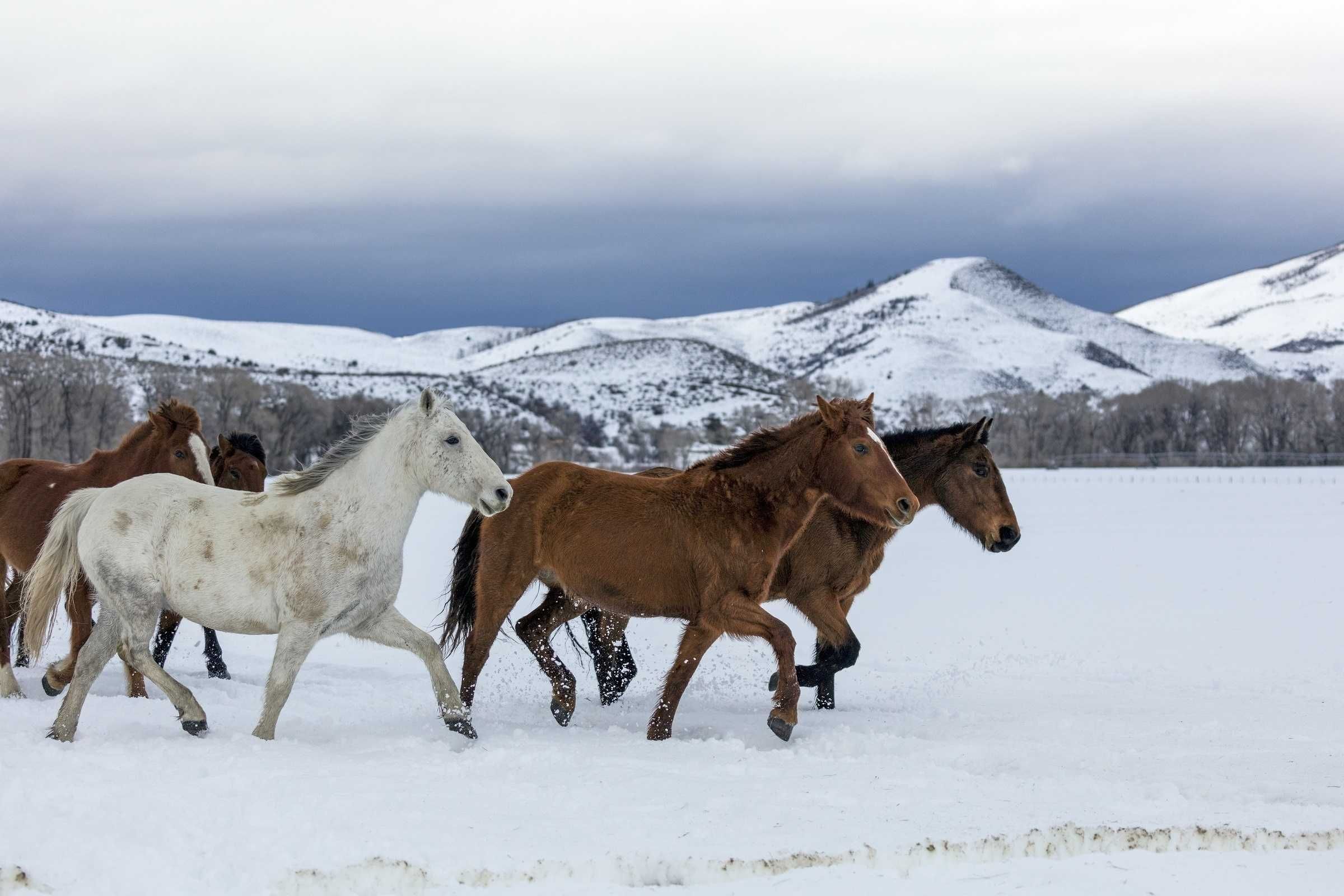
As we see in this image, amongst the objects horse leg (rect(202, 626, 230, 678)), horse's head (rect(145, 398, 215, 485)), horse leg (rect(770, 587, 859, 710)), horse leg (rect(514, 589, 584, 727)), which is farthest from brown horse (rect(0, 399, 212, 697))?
horse leg (rect(770, 587, 859, 710))

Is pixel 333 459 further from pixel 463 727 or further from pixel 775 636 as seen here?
pixel 775 636

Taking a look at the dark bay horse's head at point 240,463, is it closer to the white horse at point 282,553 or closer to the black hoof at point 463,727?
the white horse at point 282,553

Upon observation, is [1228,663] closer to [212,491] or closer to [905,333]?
[212,491]

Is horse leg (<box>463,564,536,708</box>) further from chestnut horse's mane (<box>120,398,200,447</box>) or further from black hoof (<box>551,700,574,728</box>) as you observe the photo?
chestnut horse's mane (<box>120,398,200,447</box>)

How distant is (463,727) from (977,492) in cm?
452

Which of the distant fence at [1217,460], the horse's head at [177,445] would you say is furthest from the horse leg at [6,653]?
the distant fence at [1217,460]

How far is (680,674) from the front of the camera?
6.60 meters

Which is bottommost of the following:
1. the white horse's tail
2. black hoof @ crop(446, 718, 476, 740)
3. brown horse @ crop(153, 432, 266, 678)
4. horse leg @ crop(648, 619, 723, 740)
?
black hoof @ crop(446, 718, 476, 740)

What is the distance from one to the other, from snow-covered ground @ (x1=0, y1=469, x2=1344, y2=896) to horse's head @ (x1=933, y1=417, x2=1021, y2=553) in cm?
128

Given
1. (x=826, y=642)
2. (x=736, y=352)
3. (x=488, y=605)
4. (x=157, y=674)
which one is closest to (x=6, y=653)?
(x=157, y=674)

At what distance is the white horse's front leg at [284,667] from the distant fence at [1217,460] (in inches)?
2042

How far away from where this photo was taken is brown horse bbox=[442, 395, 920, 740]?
21.6ft

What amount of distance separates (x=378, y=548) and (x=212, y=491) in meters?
1.03

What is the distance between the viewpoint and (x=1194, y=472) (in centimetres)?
4409
